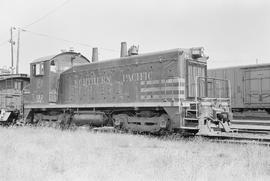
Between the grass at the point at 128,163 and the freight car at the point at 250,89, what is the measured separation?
1028 centimetres

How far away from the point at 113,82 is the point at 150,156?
22.5 feet

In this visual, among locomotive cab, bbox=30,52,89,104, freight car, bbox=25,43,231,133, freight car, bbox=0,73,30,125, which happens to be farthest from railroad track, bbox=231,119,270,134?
freight car, bbox=0,73,30,125

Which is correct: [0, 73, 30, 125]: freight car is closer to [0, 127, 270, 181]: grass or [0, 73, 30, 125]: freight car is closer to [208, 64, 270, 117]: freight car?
[0, 127, 270, 181]: grass

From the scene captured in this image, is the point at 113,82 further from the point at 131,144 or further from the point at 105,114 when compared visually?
the point at 131,144

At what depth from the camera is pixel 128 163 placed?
21.3 ft

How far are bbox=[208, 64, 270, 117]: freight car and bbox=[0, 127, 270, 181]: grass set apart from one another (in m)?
10.3

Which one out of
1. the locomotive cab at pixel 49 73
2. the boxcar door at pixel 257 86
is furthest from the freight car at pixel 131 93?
the boxcar door at pixel 257 86

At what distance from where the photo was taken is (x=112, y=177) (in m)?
5.15

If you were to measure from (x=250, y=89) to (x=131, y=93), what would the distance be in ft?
29.9

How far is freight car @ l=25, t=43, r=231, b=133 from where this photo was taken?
1145 cm

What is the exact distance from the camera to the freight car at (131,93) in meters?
11.5

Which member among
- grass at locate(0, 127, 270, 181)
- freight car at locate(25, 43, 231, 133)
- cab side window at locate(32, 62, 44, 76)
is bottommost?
grass at locate(0, 127, 270, 181)

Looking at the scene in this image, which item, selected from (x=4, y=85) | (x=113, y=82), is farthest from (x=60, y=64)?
(x=4, y=85)

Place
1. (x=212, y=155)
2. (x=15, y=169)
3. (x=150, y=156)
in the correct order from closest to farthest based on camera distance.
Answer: (x=15, y=169)
(x=150, y=156)
(x=212, y=155)
